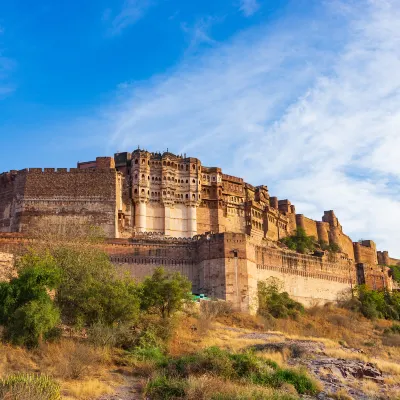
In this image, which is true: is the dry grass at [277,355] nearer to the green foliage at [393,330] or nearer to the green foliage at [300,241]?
the green foliage at [393,330]

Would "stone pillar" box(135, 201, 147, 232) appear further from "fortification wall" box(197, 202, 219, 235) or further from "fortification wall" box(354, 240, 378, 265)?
"fortification wall" box(354, 240, 378, 265)

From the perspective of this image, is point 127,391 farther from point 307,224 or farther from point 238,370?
point 307,224

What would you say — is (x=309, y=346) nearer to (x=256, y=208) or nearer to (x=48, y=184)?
(x=48, y=184)

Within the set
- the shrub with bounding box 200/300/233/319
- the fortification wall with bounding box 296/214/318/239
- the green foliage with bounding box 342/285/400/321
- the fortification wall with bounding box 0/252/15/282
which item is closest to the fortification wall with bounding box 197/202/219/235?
the green foliage with bounding box 342/285/400/321

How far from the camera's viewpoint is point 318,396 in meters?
16.5

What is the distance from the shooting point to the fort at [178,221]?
3691cm

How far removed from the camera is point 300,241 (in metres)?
58.8

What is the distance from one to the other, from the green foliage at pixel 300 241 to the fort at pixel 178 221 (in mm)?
1274

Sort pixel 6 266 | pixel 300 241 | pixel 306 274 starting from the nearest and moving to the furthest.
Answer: pixel 6 266
pixel 306 274
pixel 300 241

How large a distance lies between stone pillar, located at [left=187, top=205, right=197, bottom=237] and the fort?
9cm

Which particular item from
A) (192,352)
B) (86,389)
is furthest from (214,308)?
(86,389)

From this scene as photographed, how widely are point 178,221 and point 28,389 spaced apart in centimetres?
3756

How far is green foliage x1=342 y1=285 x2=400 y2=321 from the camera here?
42562 millimetres

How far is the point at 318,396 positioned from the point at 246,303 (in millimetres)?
18018
